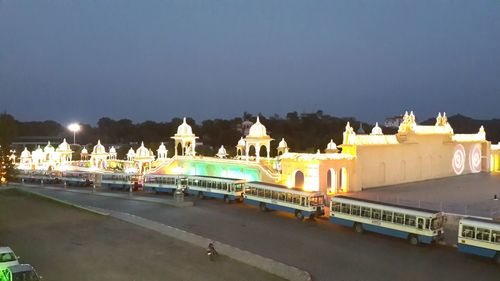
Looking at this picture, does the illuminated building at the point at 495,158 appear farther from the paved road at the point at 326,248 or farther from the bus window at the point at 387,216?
the bus window at the point at 387,216

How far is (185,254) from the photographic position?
22.0m

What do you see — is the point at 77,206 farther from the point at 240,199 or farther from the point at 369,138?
the point at 369,138

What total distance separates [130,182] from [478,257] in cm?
3149

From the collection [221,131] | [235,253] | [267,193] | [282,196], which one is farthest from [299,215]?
[221,131]

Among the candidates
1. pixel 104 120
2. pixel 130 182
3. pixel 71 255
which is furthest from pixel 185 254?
pixel 104 120

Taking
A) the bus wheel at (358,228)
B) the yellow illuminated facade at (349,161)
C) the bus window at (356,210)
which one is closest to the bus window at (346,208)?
the bus window at (356,210)

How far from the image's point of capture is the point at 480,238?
69.0ft

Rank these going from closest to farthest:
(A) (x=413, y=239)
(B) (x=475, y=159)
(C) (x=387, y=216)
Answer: (A) (x=413, y=239), (C) (x=387, y=216), (B) (x=475, y=159)

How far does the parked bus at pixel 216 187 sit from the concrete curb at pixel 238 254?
9.23 metres

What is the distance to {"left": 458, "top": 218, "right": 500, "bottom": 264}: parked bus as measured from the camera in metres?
20.6

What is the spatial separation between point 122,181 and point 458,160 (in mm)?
38711

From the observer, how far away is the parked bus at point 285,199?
29016 mm

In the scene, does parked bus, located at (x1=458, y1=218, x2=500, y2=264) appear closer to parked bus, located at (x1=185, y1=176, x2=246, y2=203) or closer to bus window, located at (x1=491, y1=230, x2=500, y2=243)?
bus window, located at (x1=491, y1=230, x2=500, y2=243)

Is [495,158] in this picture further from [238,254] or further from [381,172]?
[238,254]
